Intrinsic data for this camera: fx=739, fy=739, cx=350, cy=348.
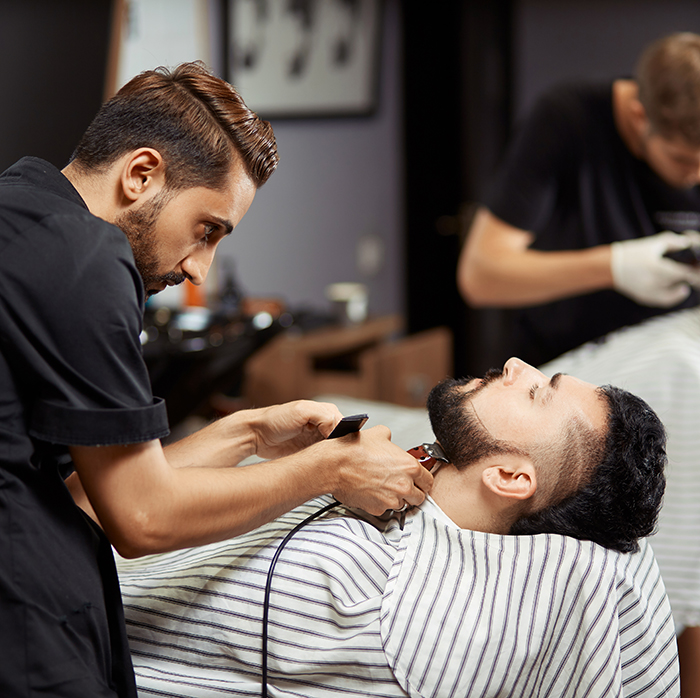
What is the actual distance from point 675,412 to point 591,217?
0.75m

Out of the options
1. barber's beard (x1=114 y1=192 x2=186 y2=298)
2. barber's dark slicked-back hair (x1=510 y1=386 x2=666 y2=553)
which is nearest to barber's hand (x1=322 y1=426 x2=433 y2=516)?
barber's dark slicked-back hair (x1=510 y1=386 x2=666 y2=553)

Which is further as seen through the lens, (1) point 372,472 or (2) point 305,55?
(2) point 305,55

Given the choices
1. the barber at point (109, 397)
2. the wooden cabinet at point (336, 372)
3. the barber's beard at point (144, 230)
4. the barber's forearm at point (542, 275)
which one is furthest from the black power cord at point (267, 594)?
the wooden cabinet at point (336, 372)

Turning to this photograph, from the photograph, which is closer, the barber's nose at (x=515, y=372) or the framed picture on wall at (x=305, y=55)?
the barber's nose at (x=515, y=372)

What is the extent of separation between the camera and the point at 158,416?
90 centimetres

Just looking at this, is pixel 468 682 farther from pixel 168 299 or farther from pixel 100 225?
pixel 168 299

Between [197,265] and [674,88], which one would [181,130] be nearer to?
[197,265]

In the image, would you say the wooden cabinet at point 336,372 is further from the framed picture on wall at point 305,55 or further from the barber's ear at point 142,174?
the barber's ear at point 142,174

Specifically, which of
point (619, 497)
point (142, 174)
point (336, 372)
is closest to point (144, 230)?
point (142, 174)

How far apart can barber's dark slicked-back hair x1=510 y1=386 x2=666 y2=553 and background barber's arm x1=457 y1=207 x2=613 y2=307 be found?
90 cm

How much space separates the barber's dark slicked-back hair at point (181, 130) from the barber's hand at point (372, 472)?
431 millimetres

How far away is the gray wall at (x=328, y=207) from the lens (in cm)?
438

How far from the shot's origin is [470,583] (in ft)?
3.61

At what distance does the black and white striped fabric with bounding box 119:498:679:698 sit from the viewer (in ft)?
3.41
